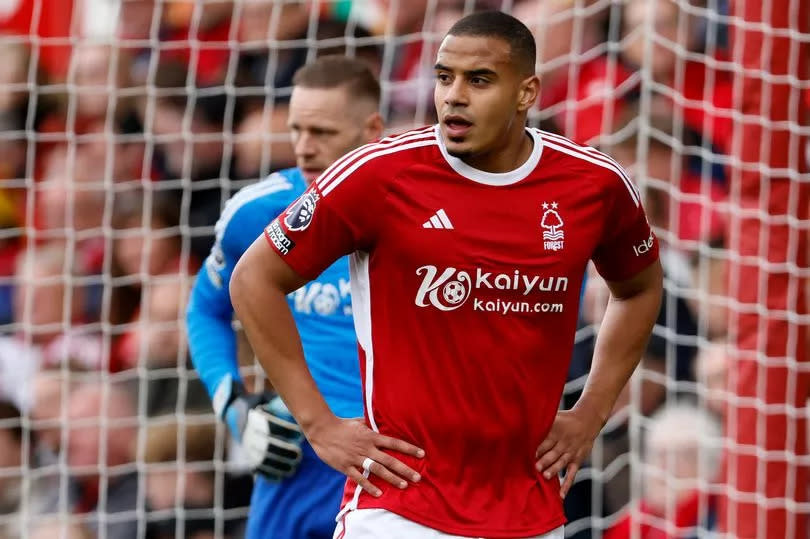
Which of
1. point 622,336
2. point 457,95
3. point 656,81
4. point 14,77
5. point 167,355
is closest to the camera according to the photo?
point 457,95

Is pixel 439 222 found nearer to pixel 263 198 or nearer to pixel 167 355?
pixel 263 198

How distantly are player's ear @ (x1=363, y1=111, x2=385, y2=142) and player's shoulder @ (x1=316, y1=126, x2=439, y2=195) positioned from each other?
1.15 meters

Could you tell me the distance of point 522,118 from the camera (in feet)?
8.61

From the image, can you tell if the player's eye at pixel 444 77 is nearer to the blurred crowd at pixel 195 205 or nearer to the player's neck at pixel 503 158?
the player's neck at pixel 503 158

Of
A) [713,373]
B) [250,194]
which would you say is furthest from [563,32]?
[250,194]

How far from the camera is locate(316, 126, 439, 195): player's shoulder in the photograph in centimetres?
251

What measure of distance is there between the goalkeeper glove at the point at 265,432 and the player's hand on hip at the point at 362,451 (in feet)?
2.79

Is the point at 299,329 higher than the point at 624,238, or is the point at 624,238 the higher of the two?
the point at 624,238

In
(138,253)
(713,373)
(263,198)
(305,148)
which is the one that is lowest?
(713,373)

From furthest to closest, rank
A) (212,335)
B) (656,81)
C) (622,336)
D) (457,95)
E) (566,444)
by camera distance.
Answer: (656,81), (212,335), (622,336), (566,444), (457,95)

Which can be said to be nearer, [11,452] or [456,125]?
[456,125]

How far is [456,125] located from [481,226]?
0.19m

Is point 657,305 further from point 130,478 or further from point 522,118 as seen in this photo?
point 130,478

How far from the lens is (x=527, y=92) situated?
2.61 m
